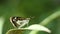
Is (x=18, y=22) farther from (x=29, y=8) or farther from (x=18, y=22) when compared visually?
(x=29, y=8)

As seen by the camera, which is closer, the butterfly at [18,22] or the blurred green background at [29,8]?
the butterfly at [18,22]

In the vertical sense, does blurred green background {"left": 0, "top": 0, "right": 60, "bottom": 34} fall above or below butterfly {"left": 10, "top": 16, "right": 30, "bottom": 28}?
above

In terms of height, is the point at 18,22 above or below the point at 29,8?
below

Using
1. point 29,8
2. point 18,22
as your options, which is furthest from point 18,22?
point 29,8

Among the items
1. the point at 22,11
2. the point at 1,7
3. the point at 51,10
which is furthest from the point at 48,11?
the point at 1,7

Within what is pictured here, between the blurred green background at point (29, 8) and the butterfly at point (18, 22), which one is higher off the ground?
the blurred green background at point (29, 8)

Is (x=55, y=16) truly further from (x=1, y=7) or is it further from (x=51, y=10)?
(x=1, y=7)

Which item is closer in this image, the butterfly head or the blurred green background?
the butterfly head

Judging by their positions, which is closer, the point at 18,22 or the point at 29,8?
the point at 18,22

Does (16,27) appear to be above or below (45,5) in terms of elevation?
below

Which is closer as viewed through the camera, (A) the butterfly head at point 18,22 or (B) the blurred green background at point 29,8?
(A) the butterfly head at point 18,22

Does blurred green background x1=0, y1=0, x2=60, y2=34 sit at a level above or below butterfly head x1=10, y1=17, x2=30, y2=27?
above
